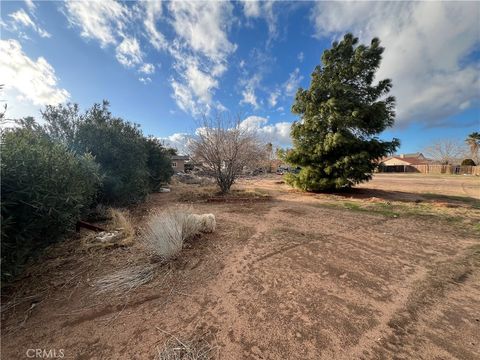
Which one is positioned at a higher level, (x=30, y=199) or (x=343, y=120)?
(x=343, y=120)

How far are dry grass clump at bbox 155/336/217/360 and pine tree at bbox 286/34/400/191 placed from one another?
957cm

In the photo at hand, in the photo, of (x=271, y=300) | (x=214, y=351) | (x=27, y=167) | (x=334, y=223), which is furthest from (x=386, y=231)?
(x=27, y=167)

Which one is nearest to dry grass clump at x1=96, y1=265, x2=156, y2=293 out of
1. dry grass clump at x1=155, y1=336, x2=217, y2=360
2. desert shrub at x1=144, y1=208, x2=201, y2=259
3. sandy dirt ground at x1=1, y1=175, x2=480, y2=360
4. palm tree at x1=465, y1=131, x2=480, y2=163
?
sandy dirt ground at x1=1, y1=175, x2=480, y2=360

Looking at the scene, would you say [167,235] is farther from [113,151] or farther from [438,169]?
[438,169]

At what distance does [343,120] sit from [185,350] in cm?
1042

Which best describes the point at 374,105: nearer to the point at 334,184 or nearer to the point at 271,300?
the point at 334,184

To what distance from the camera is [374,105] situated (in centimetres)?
950

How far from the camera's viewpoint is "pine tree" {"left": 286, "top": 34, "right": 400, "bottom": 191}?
9.48 m

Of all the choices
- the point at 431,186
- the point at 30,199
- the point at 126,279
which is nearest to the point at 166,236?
the point at 126,279

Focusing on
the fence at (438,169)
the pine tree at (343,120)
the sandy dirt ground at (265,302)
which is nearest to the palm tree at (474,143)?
the fence at (438,169)

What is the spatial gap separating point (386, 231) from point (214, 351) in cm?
487

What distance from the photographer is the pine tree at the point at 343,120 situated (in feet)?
31.1

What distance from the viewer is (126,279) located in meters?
2.67

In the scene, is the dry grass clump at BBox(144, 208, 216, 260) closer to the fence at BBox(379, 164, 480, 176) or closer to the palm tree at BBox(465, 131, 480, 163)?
the fence at BBox(379, 164, 480, 176)
